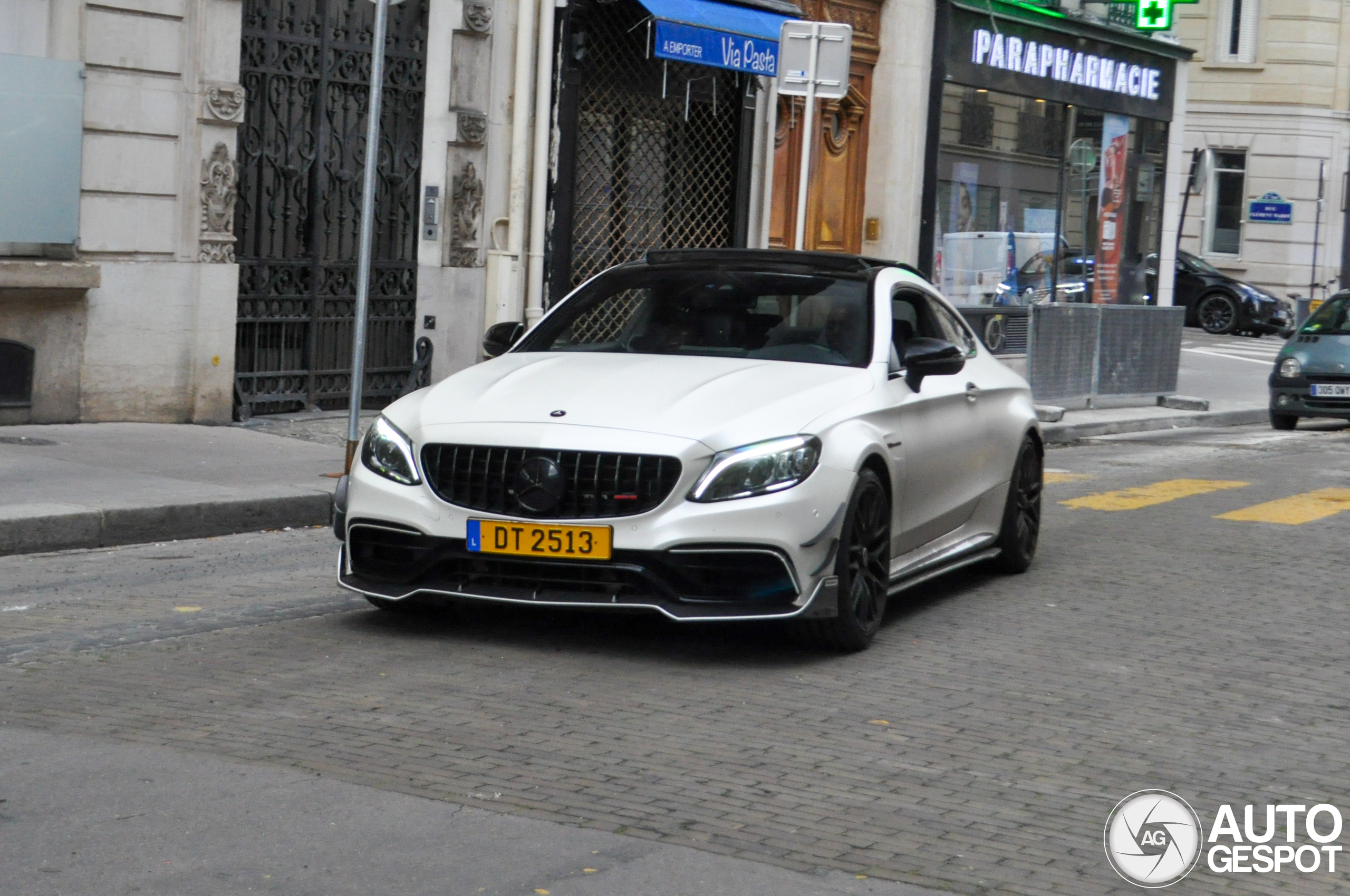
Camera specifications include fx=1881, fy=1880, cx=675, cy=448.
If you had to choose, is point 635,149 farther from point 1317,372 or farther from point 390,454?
point 390,454

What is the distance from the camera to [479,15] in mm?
15469

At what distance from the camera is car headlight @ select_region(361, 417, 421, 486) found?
668 cm

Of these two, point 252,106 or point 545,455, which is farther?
point 252,106

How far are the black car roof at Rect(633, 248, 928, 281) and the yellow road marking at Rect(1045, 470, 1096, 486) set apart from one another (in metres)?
5.79

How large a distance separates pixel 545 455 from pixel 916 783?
1.94 meters

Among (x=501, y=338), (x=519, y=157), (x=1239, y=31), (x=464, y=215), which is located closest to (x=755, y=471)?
(x=501, y=338)

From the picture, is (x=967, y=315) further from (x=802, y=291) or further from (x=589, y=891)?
(x=589, y=891)

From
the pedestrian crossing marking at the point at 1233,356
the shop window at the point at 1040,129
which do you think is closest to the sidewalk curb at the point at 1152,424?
the shop window at the point at 1040,129

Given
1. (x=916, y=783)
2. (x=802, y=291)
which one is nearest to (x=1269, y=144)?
(x=802, y=291)

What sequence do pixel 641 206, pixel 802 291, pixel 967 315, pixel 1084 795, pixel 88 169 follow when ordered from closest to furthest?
pixel 1084 795 < pixel 802 291 < pixel 88 169 < pixel 641 206 < pixel 967 315

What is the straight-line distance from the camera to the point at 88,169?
1268 cm

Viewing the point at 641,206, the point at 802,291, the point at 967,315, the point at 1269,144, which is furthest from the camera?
the point at 1269,144

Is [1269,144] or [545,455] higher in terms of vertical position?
[1269,144]

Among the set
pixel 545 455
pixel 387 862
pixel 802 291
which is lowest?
pixel 387 862
